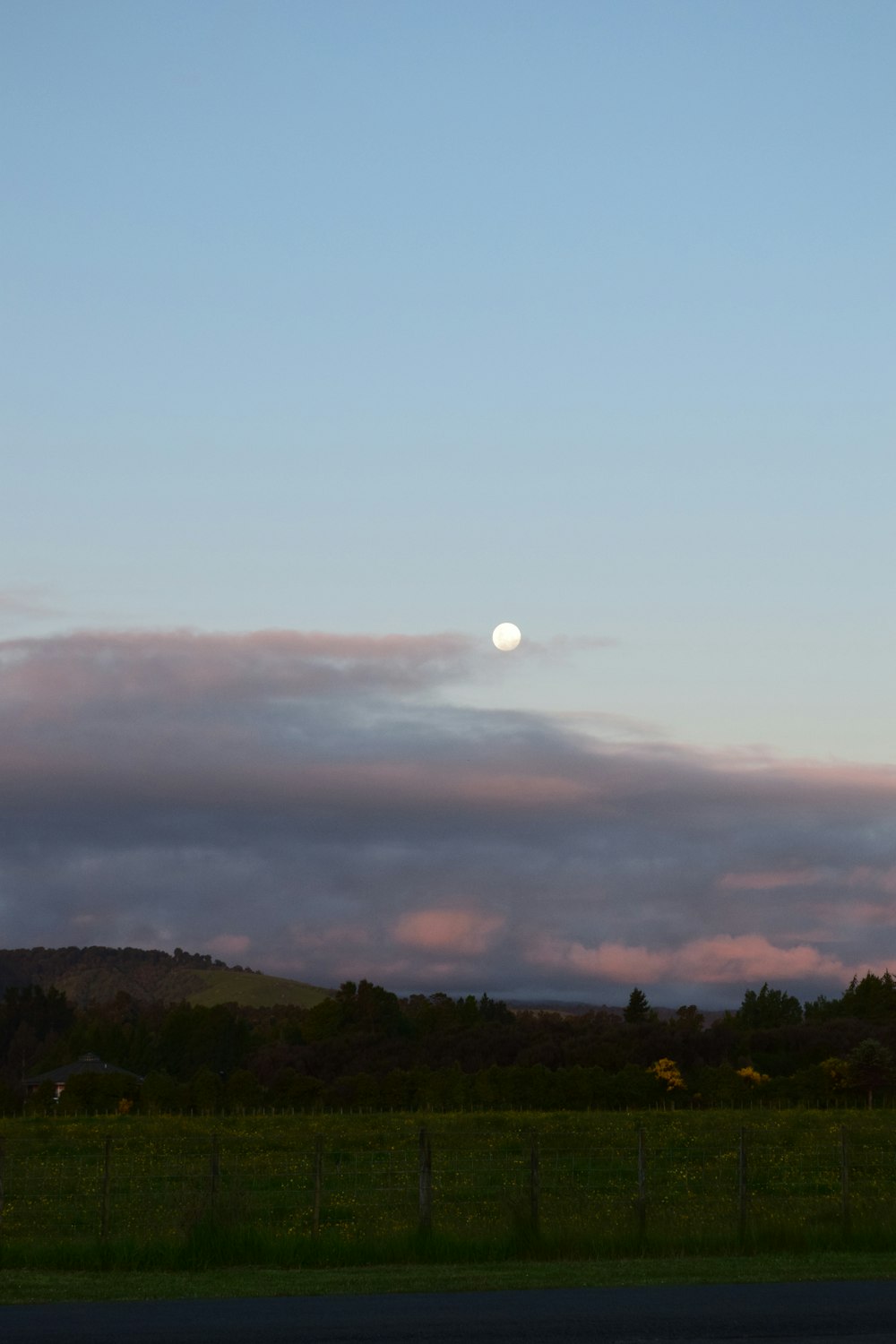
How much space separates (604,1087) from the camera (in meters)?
110

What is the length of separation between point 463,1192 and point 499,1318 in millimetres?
31716

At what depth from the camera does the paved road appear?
16844 mm

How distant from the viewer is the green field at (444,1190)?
2500 cm

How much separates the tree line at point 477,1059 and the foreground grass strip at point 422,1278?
262 ft

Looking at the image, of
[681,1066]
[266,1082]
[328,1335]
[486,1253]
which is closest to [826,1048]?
[681,1066]

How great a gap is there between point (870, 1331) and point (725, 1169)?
42118 mm

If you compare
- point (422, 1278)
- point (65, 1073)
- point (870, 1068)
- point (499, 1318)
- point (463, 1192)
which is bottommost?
point (65, 1073)

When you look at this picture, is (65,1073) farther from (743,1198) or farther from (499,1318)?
(499,1318)

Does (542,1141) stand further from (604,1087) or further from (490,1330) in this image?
(490,1330)

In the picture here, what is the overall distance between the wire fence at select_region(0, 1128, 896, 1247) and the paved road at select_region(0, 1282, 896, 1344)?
5301 mm

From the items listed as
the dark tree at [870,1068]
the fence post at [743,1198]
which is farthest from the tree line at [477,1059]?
the fence post at [743,1198]

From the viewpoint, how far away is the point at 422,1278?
73.5 feet

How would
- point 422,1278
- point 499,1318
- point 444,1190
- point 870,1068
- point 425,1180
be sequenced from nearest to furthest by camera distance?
1. point 499,1318
2. point 422,1278
3. point 425,1180
4. point 444,1190
5. point 870,1068

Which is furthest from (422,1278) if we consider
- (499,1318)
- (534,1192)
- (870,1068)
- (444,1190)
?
(870,1068)
